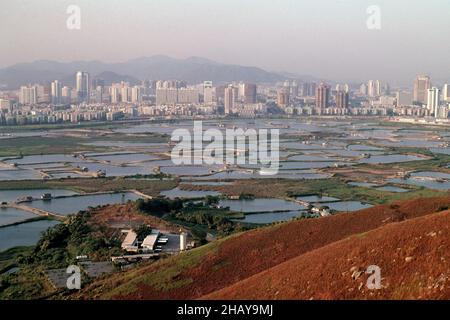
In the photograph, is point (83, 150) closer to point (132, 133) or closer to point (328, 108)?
point (132, 133)

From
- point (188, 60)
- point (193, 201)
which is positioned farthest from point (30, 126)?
point (188, 60)

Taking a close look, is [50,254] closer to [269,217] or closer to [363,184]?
[269,217]

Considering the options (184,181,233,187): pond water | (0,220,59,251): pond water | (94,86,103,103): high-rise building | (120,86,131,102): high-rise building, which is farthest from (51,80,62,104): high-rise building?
(0,220,59,251): pond water

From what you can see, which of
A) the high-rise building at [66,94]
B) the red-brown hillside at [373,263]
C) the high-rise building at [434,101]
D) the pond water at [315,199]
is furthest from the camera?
the high-rise building at [66,94]

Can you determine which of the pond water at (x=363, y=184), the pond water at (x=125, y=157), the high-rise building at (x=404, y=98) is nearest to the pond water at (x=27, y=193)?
the pond water at (x=125, y=157)

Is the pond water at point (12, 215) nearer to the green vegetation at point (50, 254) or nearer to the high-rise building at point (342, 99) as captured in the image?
the green vegetation at point (50, 254)

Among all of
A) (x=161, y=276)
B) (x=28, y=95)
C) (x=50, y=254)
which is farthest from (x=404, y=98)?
(x=161, y=276)
